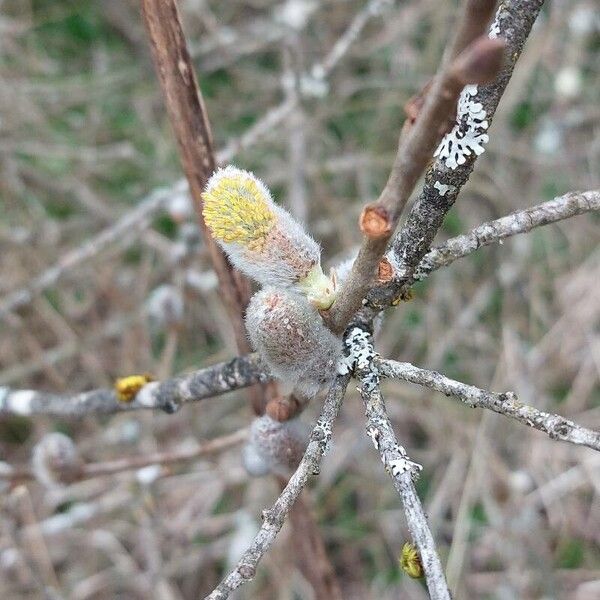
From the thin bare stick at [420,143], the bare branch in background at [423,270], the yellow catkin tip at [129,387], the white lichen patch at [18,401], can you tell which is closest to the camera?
the thin bare stick at [420,143]

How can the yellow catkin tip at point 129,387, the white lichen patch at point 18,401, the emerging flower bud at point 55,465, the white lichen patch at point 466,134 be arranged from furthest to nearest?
the emerging flower bud at point 55,465 < the white lichen patch at point 18,401 < the yellow catkin tip at point 129,387 < the white lichen patch at point 466,134

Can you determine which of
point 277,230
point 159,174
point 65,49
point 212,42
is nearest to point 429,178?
point 277,230

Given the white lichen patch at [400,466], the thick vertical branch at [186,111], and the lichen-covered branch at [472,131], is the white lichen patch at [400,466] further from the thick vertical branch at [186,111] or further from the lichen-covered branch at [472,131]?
the thick vertical branch at [186,111]

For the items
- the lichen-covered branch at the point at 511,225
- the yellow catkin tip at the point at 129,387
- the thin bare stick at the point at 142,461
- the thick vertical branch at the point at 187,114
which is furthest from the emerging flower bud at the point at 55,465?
the lichen-covered branch at the point at 511,225

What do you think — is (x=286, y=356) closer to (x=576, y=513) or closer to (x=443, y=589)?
(x=443, y=589)

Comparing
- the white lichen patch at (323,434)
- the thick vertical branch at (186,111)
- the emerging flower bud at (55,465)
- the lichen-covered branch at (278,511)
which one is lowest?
the lichen-covered branch at (278,511)

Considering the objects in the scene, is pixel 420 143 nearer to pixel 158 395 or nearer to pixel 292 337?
pixel 292 337

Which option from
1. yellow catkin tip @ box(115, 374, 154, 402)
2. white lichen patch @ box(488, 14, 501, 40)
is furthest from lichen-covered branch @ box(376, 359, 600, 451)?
yellow catkin tip @ box(115, 374, 154, 402)
